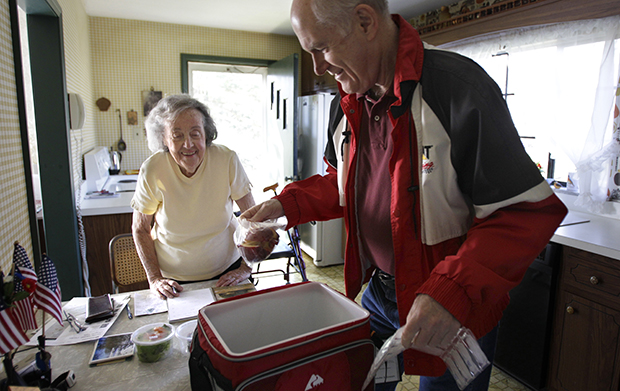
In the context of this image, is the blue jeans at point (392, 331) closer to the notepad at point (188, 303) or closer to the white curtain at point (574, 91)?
the notepad at point (188, 303)

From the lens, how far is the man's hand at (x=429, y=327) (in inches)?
28.0

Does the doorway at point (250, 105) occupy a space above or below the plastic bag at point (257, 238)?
above

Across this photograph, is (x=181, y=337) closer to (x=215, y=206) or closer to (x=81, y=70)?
(x=215, y=206)

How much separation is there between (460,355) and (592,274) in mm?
1496

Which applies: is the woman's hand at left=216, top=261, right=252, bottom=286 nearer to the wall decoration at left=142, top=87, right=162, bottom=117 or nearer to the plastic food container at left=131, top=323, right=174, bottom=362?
the plastic food container at left=131, top=323, right=174, bottom=362

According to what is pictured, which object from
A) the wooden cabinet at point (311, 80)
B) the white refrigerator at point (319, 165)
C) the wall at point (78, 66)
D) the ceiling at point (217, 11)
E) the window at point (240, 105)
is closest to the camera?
the wall at point (78, 66)

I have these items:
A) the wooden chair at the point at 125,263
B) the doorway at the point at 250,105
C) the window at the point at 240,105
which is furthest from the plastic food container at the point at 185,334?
the window at the point at 240,105

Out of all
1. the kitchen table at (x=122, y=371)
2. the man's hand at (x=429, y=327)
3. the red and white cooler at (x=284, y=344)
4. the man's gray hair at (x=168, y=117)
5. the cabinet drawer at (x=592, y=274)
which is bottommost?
the cabinet drawer at (x=592, y=274)

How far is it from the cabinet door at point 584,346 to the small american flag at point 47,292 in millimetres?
2121

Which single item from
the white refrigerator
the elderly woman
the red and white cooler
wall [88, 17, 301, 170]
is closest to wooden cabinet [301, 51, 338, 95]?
the white refrigerator

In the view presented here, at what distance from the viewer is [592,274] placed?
71.2 inches

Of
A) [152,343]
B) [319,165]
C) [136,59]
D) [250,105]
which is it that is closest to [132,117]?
[136,59]

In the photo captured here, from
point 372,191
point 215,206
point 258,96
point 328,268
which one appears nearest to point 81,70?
point 258,96

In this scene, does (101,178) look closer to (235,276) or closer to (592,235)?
(235,276)
